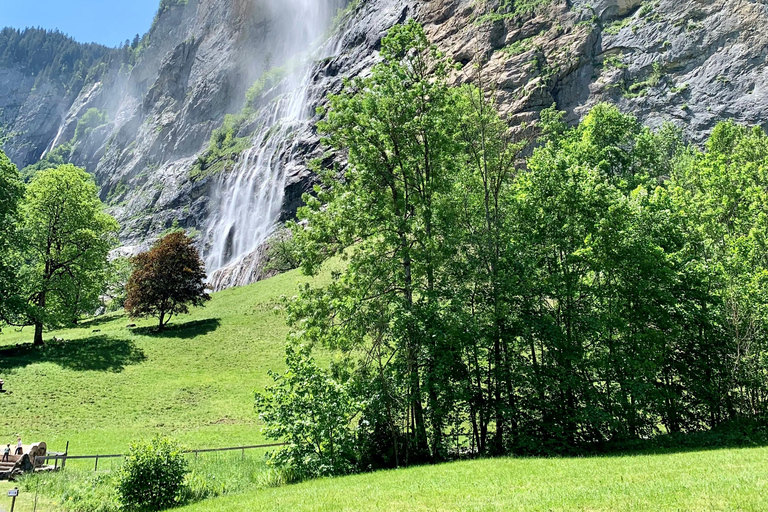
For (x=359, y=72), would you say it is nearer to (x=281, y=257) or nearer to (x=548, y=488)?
(x=281, y=257)

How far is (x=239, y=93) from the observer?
14238cm

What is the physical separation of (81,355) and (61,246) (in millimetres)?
10222

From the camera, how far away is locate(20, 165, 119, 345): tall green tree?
35406 mm

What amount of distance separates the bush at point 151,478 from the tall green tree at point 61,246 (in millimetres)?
28133

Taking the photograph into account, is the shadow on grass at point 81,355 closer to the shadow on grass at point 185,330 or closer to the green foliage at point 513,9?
the shadow on grass at point 185,330

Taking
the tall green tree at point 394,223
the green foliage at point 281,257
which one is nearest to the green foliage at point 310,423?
the tall green tree at point 394,223

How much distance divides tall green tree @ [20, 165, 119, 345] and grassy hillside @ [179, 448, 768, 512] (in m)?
31.5

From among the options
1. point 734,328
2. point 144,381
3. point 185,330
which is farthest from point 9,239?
point 734,328

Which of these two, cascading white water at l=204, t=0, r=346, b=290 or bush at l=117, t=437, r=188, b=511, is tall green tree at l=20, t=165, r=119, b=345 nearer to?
cascading white water at l=204, t=0, r=346, b=290

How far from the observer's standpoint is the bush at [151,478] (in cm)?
1176

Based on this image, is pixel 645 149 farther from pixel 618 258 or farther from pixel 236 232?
pixel 236 232

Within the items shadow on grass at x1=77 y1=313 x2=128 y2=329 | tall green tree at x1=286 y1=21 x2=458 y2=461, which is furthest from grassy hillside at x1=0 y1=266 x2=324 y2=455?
tall green tree at x1=286 y1=21 x2=458 y2=461

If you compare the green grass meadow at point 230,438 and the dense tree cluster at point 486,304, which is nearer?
the green grass meadow at point 230,438

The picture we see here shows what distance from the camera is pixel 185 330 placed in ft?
131
